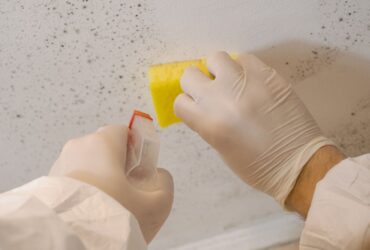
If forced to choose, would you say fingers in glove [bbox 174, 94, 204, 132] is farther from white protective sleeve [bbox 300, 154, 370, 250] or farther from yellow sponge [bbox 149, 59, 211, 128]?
white protective sleeve [bbox 300, 154, 370, 250]

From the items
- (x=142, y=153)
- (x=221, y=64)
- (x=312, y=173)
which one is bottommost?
(x=312, y=173)

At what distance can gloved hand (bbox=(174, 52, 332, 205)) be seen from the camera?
2.76 feet

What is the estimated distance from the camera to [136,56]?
0.81m

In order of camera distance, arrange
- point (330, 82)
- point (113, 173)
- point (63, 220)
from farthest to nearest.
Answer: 1. point (330, 82)
2. point (113, 173)
3. point (63, 220)

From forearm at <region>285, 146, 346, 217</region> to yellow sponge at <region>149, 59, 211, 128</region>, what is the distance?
0.29 m

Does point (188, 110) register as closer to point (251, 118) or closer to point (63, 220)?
point (251, 118)

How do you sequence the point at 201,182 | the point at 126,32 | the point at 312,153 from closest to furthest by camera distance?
the point at 126,32 → the point at 312,153 → the point at 201,182

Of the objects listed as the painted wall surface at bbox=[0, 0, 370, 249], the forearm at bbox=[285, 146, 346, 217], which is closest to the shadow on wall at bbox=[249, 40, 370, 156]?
the painted wall surface at bbox=[0, 0, 370, 249]

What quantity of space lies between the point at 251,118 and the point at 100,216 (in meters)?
0.41

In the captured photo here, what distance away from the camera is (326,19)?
824 mm

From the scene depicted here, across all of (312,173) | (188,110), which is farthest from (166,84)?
(312,173)

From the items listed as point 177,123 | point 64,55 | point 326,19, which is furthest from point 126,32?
point 326,19

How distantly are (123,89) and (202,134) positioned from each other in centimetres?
19

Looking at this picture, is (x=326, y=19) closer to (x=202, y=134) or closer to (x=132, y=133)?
(x=202, y=134)
